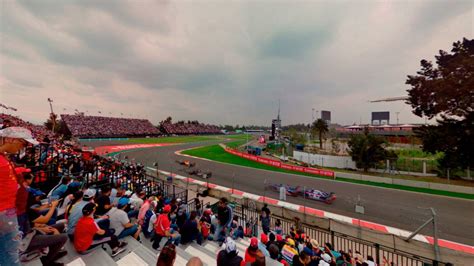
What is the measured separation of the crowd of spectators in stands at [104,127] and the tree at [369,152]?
64608 mm

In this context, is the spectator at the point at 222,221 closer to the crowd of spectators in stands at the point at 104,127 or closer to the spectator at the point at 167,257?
the spectator at the point at 167,257

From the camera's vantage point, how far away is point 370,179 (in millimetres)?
18109

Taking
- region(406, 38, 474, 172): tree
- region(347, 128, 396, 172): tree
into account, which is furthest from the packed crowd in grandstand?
region(347, 128, 396, 172): tree

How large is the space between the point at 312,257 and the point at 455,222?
11535 millimetres

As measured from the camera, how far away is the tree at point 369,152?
67.8ft

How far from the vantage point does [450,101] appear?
47.6 feet

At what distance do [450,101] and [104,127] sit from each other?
75.9m

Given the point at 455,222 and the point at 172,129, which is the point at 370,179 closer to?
the point at 455,222

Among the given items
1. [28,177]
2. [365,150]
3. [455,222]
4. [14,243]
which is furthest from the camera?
[365,150]

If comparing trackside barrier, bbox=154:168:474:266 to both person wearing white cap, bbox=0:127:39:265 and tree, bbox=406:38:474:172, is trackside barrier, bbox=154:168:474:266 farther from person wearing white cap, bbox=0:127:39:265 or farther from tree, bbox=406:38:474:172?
tree, bbox=406:38:474:172

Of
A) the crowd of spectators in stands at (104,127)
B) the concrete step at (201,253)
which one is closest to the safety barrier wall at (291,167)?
the concrete step at (201,253)

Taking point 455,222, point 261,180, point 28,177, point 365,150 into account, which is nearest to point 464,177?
point 365,150

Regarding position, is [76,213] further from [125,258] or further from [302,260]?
[302,260]

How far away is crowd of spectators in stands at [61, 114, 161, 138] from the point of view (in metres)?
52.4
